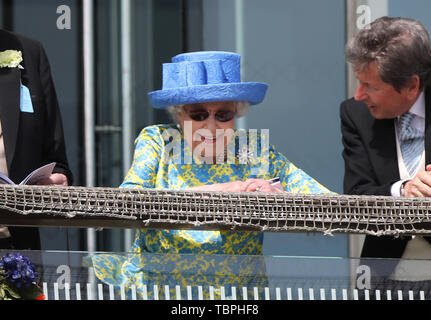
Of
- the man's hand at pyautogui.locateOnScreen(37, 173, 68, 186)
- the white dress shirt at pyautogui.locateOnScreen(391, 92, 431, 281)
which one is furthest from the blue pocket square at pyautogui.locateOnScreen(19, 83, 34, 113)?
the white dress shirt at pyautogui.locateOnScreen(391, 92, 431, 281)

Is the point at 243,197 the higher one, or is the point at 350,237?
the point at 243,197

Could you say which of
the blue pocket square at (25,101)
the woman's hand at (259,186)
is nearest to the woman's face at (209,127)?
the woman's hand at (259,186)

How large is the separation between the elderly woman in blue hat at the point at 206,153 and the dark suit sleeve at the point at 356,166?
12 cm

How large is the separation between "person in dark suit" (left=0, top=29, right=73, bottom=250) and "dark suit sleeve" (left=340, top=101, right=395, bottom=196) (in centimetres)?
86

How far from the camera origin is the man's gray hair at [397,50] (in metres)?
3.17

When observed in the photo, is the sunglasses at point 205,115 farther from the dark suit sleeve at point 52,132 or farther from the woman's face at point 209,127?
the dark suit sleeve at point 52,132

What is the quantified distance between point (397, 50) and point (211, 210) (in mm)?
1073

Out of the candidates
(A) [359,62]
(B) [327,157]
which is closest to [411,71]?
(A) [359,62]

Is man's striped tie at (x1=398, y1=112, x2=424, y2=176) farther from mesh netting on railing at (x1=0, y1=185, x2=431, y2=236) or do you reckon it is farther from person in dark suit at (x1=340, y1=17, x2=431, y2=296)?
mesh netting on railing at (x1=0, y1=185, x2=431, y2=236)

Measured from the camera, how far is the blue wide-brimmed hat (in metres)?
3.07

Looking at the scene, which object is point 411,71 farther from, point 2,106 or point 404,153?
point 2,106

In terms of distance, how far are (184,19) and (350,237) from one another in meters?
1.48

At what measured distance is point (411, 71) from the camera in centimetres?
318

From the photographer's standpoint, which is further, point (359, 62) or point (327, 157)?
point (327, 157)
